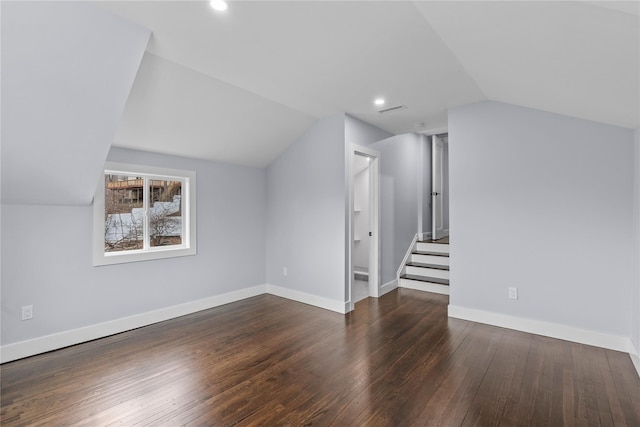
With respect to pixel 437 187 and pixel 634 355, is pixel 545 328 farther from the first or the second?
pixel 437 187

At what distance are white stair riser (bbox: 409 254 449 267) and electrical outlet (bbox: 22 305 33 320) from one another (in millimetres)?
4956

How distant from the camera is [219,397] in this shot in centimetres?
215

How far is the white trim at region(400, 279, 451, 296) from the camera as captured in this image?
4660mm

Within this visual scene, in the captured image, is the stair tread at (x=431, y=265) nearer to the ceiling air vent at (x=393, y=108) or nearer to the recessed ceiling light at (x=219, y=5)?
the ceiling air vent at (x=393, y=108)

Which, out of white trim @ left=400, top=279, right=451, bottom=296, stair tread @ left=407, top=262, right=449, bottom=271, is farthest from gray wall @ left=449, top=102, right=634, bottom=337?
stair tread @ left=407, top=262, right=449, bottom=271

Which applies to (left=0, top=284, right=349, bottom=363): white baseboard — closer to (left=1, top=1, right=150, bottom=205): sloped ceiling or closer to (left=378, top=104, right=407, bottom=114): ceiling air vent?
(left=1, top=1, right=150, bottom=205): sloped ceiling

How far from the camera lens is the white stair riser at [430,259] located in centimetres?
510

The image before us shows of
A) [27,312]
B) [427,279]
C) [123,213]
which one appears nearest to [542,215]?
[427,279]

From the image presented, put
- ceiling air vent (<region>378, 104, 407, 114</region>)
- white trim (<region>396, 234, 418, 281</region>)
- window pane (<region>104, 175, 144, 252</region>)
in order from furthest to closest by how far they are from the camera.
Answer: white trim (<region>396, 234, 418, 281</region>)
ceiling air vent (<region>378, 104, 407, 114</region>)
window pane (<region>104, 175, 144, 252</region>)

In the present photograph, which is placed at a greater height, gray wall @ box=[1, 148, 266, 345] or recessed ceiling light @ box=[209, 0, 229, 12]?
recessed ceiling light @ box=[209, 0, 229, 12]

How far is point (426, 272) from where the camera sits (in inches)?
197

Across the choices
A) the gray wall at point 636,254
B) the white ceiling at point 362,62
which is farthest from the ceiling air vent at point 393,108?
the gray wall at point 636,254

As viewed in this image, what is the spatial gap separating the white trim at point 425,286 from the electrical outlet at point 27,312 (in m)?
4.63

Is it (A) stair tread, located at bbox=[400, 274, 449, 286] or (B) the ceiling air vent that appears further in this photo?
(A) stair tread, located at bbox=[400, 274, 449, 286]
